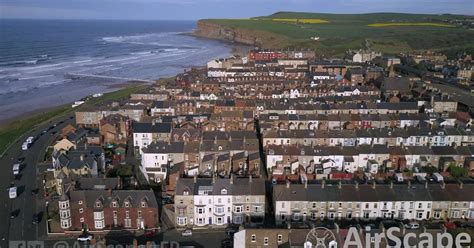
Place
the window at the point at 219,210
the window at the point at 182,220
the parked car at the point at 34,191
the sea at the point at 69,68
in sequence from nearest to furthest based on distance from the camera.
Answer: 1. the window at the point at 182,220
2. the window at the point at 219,210
3. the parked car at the point at 34,191
4. the sea at the point at 69,68

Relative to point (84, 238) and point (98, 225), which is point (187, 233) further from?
point (84, 238)

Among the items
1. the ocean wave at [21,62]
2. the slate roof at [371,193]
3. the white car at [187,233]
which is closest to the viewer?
the white car at [187,233]

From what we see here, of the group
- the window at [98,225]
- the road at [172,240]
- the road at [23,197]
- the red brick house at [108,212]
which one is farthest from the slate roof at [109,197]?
the road at [23,197]

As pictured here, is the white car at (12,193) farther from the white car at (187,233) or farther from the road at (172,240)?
the white car at (187,233)

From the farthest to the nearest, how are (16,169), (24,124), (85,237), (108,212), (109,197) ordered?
(24,124) → (16,169) → (109,197) → (108,212) → (85,237)

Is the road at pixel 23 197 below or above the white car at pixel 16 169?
below

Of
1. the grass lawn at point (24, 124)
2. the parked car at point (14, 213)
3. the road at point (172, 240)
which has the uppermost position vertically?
the grass lawn at point (24, 124)

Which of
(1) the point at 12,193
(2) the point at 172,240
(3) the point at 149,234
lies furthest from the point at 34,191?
(2) the point at 172,240

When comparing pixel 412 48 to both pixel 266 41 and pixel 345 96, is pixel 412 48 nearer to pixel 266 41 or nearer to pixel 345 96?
pixel 266 41

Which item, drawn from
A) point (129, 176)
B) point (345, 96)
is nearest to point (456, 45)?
point (345, 96)
